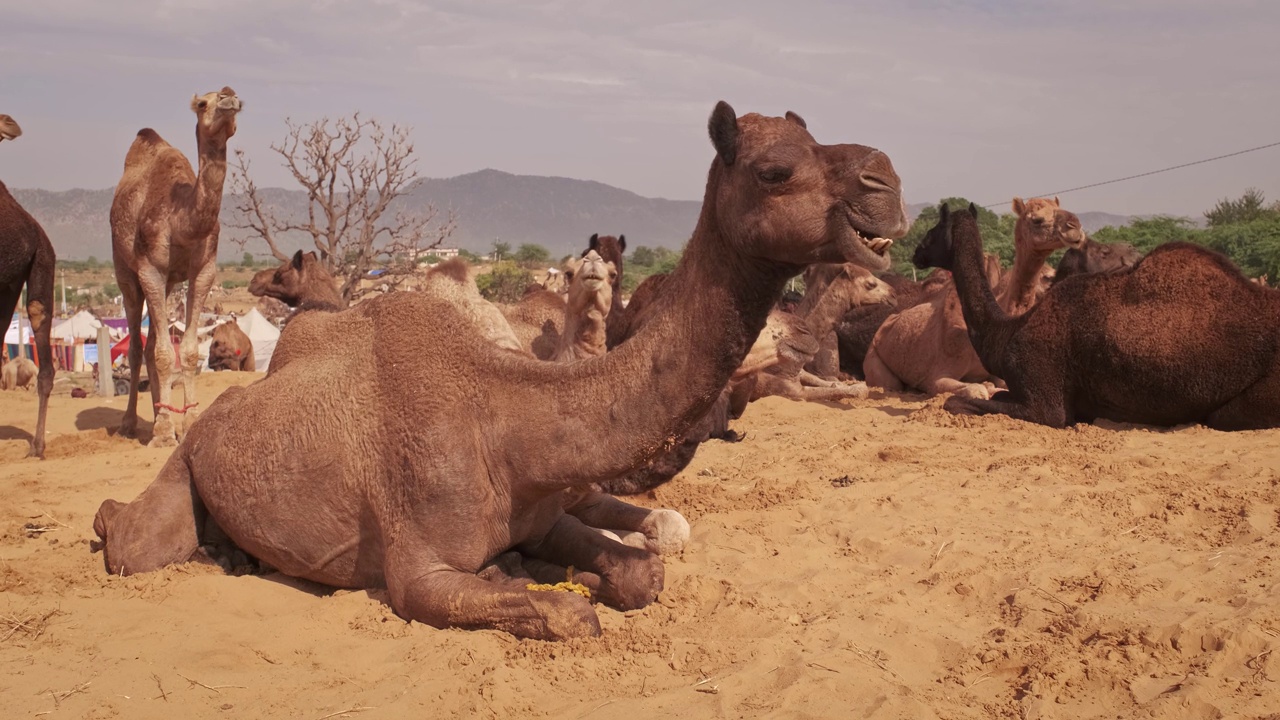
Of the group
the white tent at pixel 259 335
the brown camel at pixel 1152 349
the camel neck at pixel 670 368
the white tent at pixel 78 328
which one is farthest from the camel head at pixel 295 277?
the white tent at pixel 78 328

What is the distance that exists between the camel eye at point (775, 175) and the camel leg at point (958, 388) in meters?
7.57

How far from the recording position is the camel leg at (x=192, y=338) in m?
10.1

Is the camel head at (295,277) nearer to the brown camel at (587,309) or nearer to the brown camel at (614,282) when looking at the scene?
the brown camel at (614,282)

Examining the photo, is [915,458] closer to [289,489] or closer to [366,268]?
[289,489]

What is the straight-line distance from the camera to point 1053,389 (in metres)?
9.62

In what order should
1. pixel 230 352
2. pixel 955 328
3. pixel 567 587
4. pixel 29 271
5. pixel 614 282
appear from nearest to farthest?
1. pixel 567 587
2. pixel 29 271
3. pixel 614 282
4. pixel 955 328
5. pixel 230 352

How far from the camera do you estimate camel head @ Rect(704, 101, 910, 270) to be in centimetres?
372

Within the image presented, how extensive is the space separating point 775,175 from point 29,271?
9104 mm

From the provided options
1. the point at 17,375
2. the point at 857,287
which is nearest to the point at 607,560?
the point at 857,287

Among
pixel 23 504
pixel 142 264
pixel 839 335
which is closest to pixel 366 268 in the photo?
pixel 839 335

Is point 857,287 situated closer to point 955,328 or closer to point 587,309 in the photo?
point 955,328

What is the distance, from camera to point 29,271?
1038 centimetres

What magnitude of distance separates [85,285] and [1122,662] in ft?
290

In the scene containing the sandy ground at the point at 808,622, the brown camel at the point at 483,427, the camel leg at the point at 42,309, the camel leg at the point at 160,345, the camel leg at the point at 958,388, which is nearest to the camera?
the sandy ground at the point at 808,622
